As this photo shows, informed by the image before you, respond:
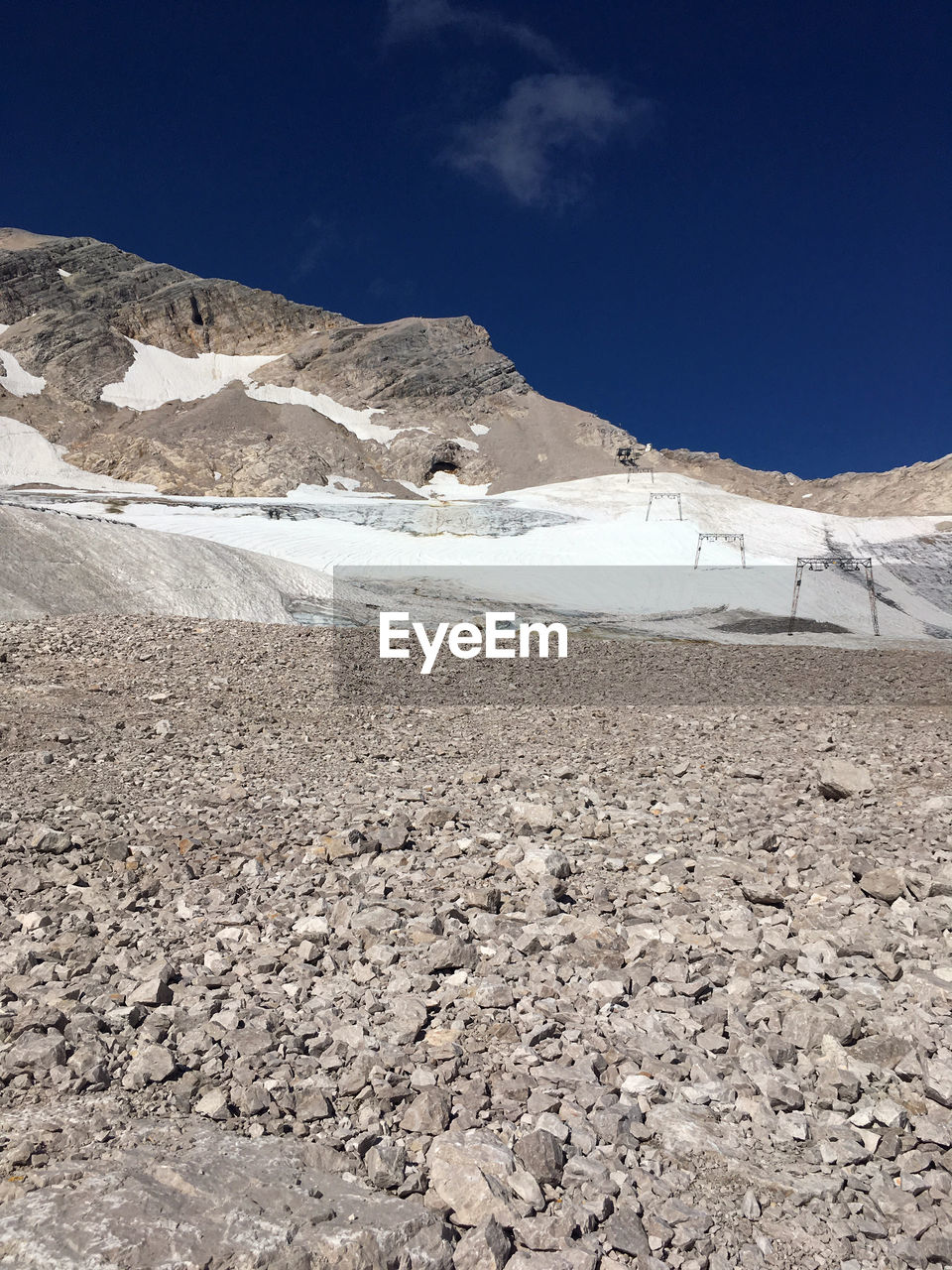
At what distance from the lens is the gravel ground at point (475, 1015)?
8.02ft

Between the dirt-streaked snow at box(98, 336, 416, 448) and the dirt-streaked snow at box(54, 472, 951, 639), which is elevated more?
the dirt-streaked snow at box(98, 336, 416, 448)

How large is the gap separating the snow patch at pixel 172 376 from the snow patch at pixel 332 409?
7822 millimetres

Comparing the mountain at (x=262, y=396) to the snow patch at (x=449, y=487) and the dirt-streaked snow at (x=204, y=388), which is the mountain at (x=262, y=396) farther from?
the snow patch at (x=449, y=487)

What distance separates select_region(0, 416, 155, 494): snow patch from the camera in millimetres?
80062

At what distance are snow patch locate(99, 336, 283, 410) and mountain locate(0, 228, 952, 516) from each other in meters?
0.32

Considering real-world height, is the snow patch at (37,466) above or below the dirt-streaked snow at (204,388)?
below

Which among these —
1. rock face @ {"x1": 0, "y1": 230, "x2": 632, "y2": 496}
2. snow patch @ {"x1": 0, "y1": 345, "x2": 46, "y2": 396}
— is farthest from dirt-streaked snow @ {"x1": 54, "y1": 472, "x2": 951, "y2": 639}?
snow patch @ {"x1": 0, "y1": 345, "x2": 46, "y2": 396}

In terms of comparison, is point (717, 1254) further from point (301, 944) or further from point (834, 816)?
point (834, 816)

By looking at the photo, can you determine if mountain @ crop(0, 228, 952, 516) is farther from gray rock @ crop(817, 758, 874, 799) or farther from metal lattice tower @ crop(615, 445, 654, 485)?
gray rock @ crop(817, 758, 874, 799)

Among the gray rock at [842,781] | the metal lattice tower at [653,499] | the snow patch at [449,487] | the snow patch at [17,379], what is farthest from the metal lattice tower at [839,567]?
the snow patch at [17,379]

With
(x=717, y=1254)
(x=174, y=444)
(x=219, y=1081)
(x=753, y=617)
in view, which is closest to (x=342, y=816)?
(x=219, y=1081)

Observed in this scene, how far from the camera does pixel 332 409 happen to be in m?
101

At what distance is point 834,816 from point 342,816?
13.5ft

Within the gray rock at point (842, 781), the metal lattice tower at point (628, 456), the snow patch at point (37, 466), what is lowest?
the gray rock at point (842, 781)
